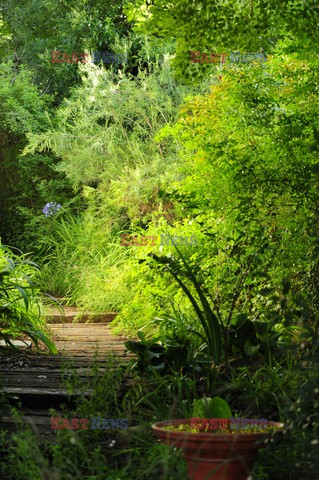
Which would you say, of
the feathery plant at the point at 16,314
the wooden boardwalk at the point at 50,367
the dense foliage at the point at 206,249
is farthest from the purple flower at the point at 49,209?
the feathery plant at the point at 16,314

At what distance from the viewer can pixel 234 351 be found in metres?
4.24

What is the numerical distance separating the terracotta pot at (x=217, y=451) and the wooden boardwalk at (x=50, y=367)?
0.53 m

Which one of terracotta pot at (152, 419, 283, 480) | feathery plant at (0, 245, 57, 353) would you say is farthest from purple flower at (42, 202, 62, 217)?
terracotta pot at (152, 419, 283, 480)

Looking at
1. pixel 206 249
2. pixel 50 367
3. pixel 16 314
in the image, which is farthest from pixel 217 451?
pixel 16 314

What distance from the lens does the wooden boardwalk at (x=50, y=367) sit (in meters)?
3.61

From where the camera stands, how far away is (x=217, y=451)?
2451 millimetres

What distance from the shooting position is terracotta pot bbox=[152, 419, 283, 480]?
95.3 inches

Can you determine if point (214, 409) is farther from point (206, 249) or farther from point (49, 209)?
point (49, 209)

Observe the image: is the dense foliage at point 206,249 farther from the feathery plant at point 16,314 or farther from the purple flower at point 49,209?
the purple flower at point 49,209

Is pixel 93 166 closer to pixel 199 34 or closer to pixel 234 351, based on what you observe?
pixel 199 34

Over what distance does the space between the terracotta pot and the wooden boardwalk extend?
53cm

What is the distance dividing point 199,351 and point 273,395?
835 mm

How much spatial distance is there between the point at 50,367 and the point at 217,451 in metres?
2.19

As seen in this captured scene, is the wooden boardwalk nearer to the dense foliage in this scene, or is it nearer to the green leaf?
the dense foliage
